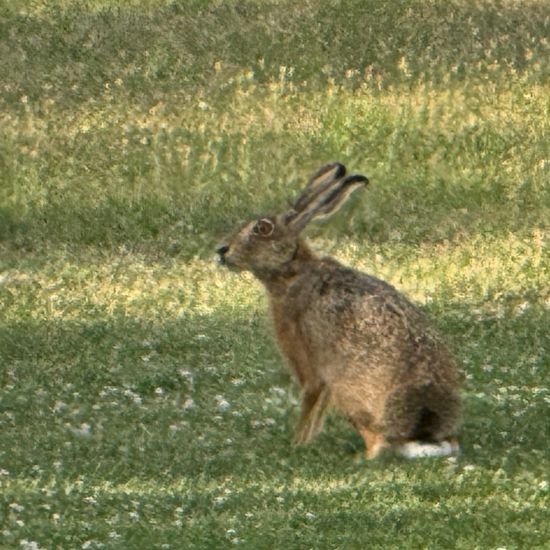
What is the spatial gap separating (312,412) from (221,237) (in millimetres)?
7555

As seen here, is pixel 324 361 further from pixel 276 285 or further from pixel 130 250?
pixel 130 250

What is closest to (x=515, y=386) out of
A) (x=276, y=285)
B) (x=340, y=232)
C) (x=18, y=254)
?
(x=276, y=285)

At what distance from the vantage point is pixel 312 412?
37.8 ft

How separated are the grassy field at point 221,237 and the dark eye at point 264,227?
126cm

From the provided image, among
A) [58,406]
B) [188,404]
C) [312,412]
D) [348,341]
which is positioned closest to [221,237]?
[188,404]

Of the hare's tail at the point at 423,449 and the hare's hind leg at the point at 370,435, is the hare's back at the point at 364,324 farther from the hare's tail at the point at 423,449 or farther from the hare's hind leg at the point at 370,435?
the hare's tail at the point at 423,449

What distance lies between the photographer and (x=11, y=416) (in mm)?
12758

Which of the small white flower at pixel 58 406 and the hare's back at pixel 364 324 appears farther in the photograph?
the small white flower at pixel 58 406

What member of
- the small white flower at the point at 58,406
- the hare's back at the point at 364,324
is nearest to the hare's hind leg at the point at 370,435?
the hare's back at the point at 364,324

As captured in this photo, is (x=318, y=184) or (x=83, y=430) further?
(x=318, y=184)

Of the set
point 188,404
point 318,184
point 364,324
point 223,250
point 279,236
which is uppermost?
point 318,184

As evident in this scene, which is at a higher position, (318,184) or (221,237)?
(318,184)

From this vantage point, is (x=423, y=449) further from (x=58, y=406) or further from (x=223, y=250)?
(x=58, y=406)

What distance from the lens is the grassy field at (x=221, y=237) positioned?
10031 millimetres
